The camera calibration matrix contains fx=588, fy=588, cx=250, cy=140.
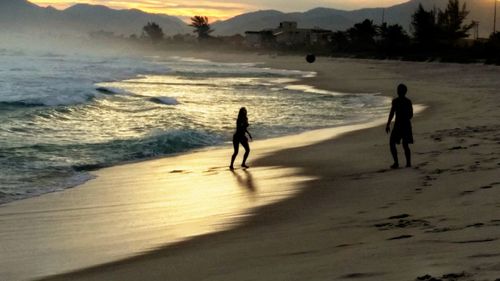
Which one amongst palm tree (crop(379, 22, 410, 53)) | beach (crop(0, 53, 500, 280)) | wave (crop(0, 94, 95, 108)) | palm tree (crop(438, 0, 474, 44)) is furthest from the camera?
palm tree (crop(438, 0, 474, 44))

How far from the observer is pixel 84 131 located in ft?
58.4

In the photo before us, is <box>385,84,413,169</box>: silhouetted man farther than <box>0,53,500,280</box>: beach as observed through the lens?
Yes

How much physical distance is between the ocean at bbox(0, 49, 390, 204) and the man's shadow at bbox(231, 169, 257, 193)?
2.91m

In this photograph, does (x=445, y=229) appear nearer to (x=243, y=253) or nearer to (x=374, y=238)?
(x=374, y=238)

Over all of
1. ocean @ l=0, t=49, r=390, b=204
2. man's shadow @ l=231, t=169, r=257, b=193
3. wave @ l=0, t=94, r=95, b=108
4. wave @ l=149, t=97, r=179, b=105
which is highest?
wave @ l=0, t=94, r=95, b=108

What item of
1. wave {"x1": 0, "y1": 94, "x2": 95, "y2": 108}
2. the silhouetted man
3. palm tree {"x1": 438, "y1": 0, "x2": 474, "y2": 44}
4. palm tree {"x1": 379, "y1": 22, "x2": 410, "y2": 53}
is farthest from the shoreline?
palm tree {"x1": 438, "y1": 0, "x2": 474, "y2": 44}

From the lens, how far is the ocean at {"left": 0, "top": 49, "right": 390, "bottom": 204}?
12391mm

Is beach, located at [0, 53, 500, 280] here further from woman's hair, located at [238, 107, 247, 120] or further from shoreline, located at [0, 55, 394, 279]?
woman's hair, located at [238, 107, 247, 120]

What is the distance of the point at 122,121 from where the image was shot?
2019 cm

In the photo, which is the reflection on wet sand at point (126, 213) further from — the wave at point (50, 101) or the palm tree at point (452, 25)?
the palm tree at point (452, 25)

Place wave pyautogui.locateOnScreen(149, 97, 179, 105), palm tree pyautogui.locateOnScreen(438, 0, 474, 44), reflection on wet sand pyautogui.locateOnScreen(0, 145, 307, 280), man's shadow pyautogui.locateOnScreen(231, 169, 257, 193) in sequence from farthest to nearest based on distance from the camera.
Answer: palm tree pyautogui.locateOnScreen(438, 0, 474, 44) → wave pyautogui.locateOnScreen(149, 97, 179, 105) → man's shadow pyautogui.locateOnScreen(231, 169, 257, 193) → reflection on wet sand pyautogui.locateOnScreen(0, 145, 307, 280)

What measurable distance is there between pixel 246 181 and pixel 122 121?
10654mm

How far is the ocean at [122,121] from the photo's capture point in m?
12.4

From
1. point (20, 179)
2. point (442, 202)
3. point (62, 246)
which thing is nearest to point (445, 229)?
point (442, 202)
